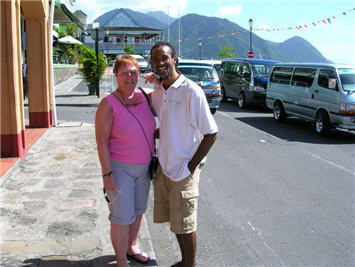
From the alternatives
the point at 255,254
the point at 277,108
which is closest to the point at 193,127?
the point at 255,254

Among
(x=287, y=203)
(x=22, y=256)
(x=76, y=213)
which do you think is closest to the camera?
(x=22, y=256)

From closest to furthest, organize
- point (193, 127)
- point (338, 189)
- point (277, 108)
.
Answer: point (193, 127) < point (338, 189) < point (277, 108)

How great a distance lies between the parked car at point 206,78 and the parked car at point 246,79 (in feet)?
7.03

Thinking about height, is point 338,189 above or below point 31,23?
below

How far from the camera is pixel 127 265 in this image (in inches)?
134

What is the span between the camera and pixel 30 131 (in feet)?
33.7

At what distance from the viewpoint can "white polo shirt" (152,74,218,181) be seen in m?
3.10

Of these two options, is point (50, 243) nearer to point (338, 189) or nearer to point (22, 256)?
point (22, 256)

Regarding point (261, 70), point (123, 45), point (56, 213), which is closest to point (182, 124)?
point (56, 213)

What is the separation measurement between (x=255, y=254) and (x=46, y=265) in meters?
1.91

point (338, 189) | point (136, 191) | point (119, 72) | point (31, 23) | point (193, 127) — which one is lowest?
point (338, 189)

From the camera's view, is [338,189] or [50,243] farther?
[338,189]

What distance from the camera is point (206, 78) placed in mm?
15125

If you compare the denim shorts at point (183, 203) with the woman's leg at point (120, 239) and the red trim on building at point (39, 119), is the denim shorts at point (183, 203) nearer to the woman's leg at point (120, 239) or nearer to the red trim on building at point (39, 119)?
the woman's leg at point (120, 239)
